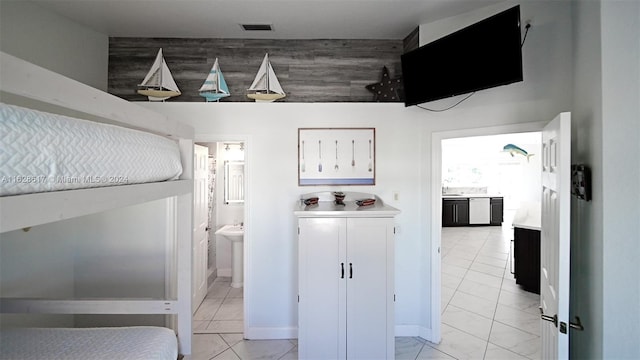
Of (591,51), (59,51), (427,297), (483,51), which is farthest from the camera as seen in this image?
(427,297)

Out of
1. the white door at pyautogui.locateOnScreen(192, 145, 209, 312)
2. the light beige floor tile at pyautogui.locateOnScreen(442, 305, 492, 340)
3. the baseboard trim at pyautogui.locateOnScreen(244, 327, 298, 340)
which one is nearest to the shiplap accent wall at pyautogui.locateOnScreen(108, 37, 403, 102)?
the white door at pyautogui.locateOnScreen(192, 145, 209, 312)

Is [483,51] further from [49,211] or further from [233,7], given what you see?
[49,211]

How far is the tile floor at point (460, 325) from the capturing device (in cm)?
246

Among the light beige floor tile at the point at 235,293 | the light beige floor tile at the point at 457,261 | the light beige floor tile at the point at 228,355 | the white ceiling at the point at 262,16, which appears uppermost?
the white ceiling at the point at 262,16

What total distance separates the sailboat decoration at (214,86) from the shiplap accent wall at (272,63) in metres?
0.20

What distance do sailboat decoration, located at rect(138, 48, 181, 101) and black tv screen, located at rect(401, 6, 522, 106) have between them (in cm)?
231

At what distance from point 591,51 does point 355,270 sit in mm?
2034

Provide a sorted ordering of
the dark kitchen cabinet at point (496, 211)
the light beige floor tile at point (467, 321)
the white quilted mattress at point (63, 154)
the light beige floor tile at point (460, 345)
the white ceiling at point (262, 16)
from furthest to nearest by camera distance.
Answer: the dark kitchen cabinet at point (496, 211) → the light beige floor tile at point (467, 321) → the light beige floor tile at point (460, 345) → the white ceiling at point (262, 16) → the white quilted mattress at point (63, 154)

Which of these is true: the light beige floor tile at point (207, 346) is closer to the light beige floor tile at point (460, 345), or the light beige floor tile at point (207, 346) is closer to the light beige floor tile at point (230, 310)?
the light beige floor tile at point (230, 310)

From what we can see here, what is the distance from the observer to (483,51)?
79.1 inches

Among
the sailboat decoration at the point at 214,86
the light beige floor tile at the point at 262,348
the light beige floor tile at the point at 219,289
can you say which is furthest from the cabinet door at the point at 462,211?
the sailboat decoration at the point at 214,86

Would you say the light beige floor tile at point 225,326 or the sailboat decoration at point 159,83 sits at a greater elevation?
the sailboat decoration at point 159,83

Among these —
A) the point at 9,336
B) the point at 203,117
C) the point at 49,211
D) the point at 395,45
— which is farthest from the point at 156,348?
the point at 395,45

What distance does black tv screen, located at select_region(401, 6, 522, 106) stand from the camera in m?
1.86
